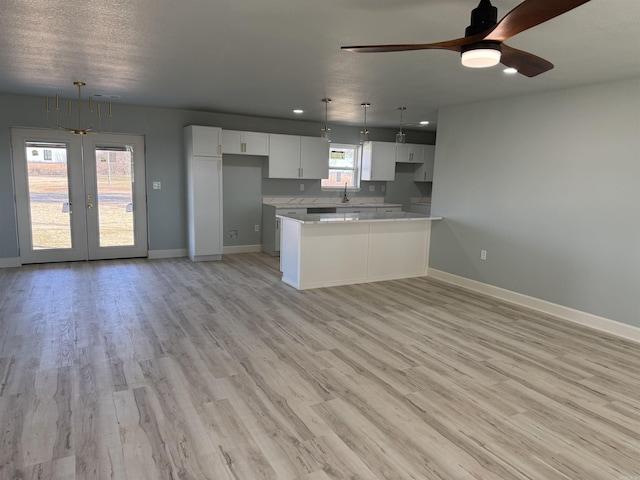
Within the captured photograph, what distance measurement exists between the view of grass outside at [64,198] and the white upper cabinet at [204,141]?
40.6 inches

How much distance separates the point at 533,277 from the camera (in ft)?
15.7

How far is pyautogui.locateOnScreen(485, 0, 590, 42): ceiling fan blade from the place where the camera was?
65.4 inches

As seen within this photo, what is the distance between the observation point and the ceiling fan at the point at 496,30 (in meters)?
1.71

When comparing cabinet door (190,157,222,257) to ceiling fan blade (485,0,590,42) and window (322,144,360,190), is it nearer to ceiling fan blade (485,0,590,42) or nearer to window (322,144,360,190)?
window (322,144,360,190)

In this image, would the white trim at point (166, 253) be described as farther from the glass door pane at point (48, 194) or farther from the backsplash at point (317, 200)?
the backsplash at point (317, 200)

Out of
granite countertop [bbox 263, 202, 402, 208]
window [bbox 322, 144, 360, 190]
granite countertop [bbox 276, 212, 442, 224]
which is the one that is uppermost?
window [bbox 322, 144, 360, 190]

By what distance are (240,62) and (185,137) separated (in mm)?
3361

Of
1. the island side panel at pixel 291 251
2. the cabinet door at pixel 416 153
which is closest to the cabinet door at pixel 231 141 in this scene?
the island side panel at pixel 291 251

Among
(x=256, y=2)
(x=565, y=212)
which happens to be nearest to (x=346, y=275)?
(x=565, y=212)

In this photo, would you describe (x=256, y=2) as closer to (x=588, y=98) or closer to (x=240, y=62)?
(x=240, y=62)

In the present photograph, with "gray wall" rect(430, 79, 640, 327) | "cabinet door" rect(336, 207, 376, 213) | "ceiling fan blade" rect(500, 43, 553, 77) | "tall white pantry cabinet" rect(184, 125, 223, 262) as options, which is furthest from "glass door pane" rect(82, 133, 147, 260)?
"ceiling fan blade" rect(500, 43, 553, 77)

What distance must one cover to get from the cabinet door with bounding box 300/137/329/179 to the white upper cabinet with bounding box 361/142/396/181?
838 millimetres

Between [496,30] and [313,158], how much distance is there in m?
5.88

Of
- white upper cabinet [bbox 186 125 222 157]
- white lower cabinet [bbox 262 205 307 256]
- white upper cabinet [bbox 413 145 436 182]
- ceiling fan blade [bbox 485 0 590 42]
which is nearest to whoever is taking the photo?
ceiling fan blade [bbox 485 0 590 42]
